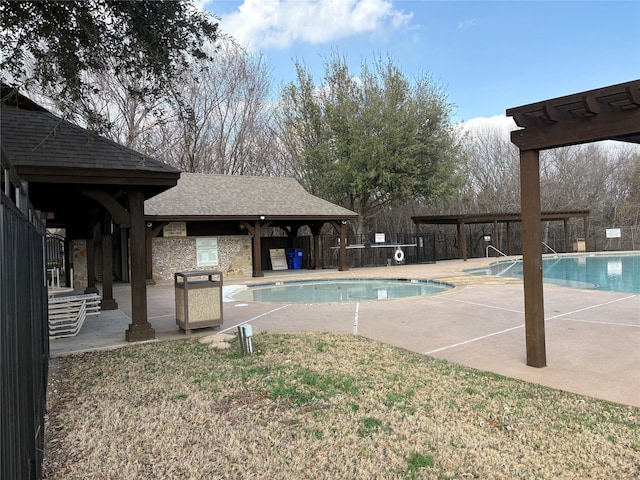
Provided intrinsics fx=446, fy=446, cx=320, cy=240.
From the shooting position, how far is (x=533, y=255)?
15.6 ft

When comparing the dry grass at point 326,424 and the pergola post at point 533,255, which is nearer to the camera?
the dry grass at point 326,424

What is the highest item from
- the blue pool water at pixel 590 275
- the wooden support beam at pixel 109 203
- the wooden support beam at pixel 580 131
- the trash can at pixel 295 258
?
the wooden support beam at pixel 580 131

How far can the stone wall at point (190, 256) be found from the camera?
55.8 feet

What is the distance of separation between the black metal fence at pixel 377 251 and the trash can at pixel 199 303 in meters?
15.4

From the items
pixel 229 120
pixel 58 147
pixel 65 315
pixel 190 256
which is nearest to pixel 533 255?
pixel 58 147

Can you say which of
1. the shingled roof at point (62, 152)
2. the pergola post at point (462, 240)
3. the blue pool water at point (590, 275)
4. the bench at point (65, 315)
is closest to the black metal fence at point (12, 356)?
the shingled roof at point (62, 152)

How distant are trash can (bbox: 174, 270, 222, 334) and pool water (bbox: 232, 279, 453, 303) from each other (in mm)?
4032

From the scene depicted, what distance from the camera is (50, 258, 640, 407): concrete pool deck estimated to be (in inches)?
185

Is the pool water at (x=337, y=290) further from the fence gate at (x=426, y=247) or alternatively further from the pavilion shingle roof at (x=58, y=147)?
the fence gate at (x=426, y=247)

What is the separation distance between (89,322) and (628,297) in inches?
439

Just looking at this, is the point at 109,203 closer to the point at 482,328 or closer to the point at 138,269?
the point at 138,269

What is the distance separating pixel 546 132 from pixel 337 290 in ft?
32.2

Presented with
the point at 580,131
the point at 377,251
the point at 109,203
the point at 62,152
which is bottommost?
the point at 377,251

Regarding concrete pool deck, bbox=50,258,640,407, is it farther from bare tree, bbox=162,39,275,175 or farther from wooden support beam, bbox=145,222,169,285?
bare tree, bbox=162,39,275,175
